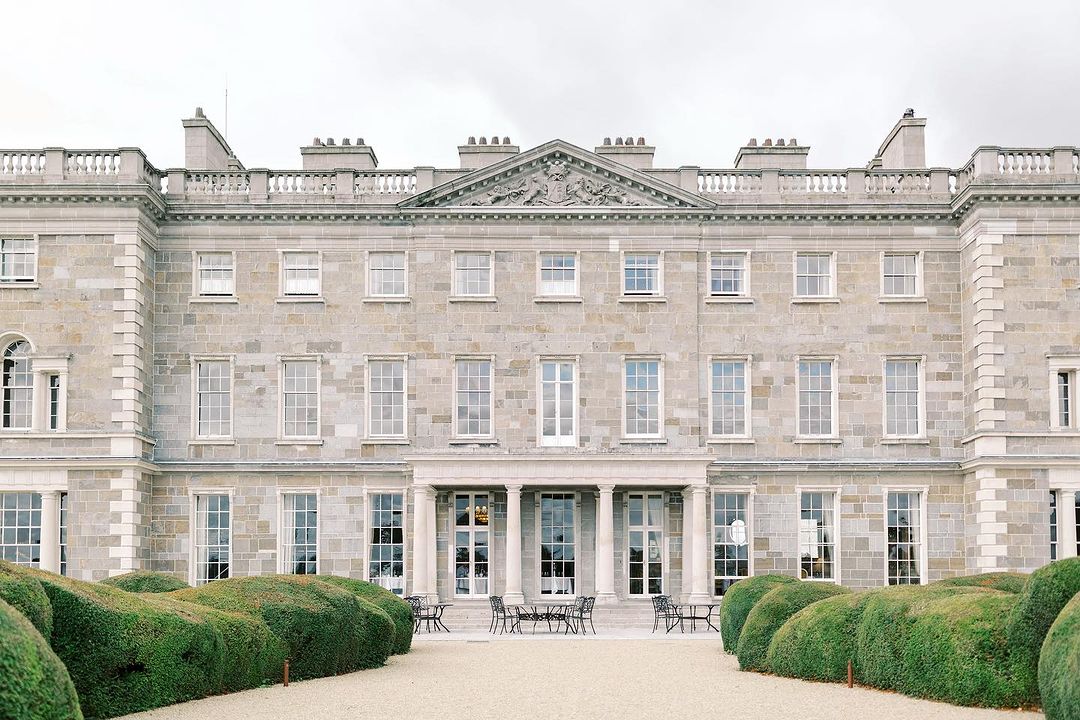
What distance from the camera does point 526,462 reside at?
1367 inches

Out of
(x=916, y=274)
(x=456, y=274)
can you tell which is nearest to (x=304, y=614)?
(x=456, y=274)

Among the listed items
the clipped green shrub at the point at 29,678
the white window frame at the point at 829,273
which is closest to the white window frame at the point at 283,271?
the white window frame at the point at 829,273

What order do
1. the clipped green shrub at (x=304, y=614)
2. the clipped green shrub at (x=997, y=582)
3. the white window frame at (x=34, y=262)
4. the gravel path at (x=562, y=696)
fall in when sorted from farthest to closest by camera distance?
the white window frame at (x=34, y=262) → the clipped green shrub at (x=997, y=582) → the clipped green shrub at (x=304, y=614) → the gravel path at (x=562, y=696)

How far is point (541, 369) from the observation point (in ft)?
120

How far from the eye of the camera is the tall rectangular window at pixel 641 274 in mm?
37000

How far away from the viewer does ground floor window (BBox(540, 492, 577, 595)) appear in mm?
36125

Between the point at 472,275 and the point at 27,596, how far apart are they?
79.3 feet

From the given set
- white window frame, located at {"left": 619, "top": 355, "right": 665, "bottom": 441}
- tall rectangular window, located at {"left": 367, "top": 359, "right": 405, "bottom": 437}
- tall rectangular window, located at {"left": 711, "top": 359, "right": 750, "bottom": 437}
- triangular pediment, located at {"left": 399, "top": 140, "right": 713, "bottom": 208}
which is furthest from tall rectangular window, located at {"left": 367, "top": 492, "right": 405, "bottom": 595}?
tall rectangular window, located at {"left": 711, "top": 359, "right": 750, "bottom": 437}

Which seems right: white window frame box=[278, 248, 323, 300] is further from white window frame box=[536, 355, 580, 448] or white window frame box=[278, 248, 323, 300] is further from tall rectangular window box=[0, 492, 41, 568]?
tall rectangular window box=[0, 492, 41, 568]

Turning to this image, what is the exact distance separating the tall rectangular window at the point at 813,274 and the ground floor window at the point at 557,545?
8631 millimetres

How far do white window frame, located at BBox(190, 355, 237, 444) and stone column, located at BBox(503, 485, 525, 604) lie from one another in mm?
7993

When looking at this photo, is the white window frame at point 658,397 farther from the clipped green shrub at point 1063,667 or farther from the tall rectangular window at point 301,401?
the clipped green shrub at point 1063,667

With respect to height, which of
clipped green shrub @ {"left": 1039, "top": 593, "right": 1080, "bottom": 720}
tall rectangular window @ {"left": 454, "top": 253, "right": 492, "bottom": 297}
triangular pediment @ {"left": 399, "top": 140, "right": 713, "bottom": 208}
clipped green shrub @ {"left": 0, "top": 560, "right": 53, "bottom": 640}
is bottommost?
clipped green shrub @ {"left": 1039, "top": 593, "right": 1080, "bottom": 720}

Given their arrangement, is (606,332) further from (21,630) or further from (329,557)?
(21,630)
